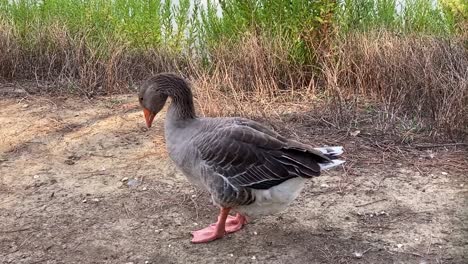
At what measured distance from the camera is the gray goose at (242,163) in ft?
10.0

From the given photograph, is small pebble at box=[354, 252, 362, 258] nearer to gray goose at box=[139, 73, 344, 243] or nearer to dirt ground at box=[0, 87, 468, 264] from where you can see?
dirt ground at box=[0, 87, 468, 264]

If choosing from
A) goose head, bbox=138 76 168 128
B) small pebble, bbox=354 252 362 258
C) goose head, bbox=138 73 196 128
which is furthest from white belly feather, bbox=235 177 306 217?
goose head, bbox=138 76 168 128

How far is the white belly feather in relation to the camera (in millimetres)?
3094

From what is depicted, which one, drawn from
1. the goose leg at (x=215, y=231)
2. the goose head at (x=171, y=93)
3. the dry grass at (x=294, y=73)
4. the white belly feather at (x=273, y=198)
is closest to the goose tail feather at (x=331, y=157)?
the white belly feather at (x=273, y=198)

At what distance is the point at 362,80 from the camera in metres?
5.32

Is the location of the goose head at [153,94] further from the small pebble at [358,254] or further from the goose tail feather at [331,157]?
the small pebble at [358,254]

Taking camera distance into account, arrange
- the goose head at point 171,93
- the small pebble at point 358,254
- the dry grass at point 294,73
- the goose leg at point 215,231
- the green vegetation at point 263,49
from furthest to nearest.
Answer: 1. the green vegetation at point 263,49
2. the dry grass at point 294,73
3. the goose head at point 171,93
4. the goose leg at point 215,231
5. the small pebble at point 358,254

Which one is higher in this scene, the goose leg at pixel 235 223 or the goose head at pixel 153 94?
the goose head at pixel 153 94

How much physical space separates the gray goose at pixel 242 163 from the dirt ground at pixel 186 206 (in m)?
0.25

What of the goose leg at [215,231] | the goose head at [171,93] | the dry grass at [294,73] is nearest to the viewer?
the goose leg at [215,231]

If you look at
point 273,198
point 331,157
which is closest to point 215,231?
point 273,198

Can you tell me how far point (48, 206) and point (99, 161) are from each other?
0.70 metres

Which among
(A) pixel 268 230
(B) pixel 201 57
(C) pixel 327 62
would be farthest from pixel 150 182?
(B) pixel 201 57

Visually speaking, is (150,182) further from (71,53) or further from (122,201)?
(71,53)
